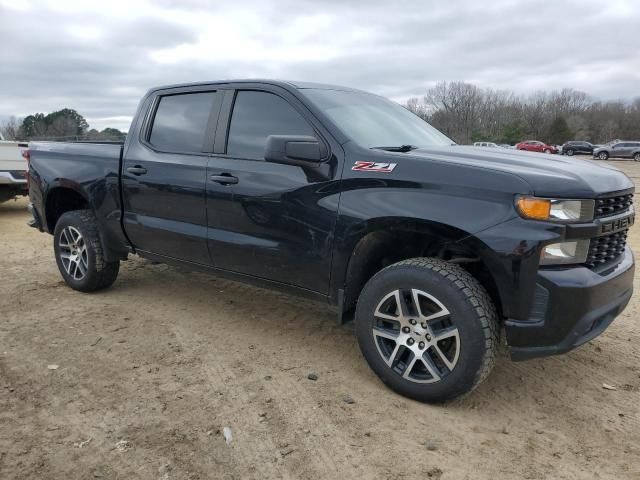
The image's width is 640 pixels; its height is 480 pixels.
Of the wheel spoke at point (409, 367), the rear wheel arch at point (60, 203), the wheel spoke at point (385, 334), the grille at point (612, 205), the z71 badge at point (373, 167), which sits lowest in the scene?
the wheel spoke at point (409, 367)

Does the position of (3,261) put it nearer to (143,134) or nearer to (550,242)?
(143,134)

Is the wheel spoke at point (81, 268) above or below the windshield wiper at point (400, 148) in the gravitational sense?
below

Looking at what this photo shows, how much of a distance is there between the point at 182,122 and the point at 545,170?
2767 millimetres

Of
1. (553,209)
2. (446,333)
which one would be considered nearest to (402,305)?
(446,333)

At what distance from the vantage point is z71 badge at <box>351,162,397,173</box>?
3.11 m

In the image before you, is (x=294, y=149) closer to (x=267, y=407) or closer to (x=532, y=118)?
(x=267, y=407)

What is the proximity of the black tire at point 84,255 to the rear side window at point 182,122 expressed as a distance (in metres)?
1.09

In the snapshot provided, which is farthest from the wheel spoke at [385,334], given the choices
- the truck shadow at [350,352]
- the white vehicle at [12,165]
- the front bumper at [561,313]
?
the white vehicle at [12,165]

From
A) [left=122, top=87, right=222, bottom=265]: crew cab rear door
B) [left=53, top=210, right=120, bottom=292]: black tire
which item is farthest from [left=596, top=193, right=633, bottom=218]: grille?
[left=53, top=210, right=120, bottom=292]: black tire

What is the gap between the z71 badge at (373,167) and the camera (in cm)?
311

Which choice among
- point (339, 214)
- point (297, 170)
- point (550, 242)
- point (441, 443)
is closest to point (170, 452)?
point (441, 443)

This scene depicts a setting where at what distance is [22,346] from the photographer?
3.80 m

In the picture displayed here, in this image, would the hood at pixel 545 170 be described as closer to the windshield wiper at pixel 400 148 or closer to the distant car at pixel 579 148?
the windshield wiper at pixel 400 148

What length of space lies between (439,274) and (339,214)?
0.73 metres
